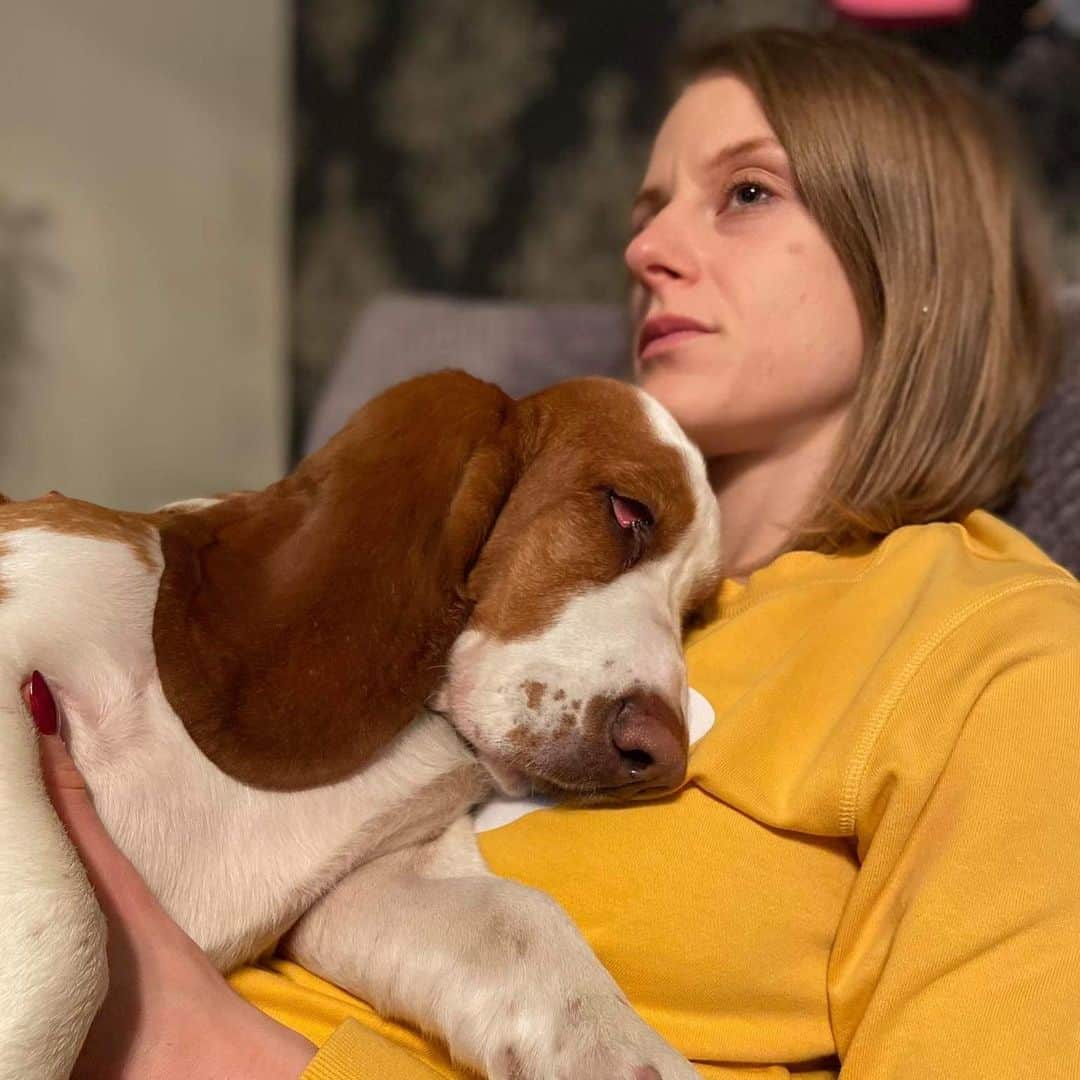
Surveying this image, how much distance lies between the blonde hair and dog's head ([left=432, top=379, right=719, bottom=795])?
31 centimetres

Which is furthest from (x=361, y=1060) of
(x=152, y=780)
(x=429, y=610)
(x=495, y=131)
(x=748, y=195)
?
(x=495, y=131)

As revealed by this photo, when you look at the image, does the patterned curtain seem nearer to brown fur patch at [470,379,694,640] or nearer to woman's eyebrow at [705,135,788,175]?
woman's eyebrow at [705,135,788,175]

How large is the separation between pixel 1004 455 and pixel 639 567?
0.72 meters

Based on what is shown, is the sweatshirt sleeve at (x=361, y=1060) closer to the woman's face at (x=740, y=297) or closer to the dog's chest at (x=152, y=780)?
the dog's chest at (x=152, y=780)

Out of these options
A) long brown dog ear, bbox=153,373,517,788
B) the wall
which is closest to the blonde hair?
long brown dog ear, bbox=153,373,517,788

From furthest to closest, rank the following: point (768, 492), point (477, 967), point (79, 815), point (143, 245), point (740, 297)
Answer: point (143, 245) → point (768, 492) → point (740, 297) → point (477, 967) → point (79, 815)

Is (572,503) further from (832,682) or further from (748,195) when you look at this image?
(748,195)

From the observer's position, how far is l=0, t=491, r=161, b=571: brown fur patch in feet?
3.37

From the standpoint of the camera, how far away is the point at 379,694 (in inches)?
41.8

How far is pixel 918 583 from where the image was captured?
4.00 feet

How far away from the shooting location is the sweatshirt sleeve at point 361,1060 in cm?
97

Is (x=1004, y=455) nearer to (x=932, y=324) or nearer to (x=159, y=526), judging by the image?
(x=932, y=324)

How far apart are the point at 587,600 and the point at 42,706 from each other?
52 centimetres

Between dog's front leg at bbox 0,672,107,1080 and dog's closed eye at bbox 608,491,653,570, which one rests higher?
dog's closed eye at bbox 608,491,653,570
